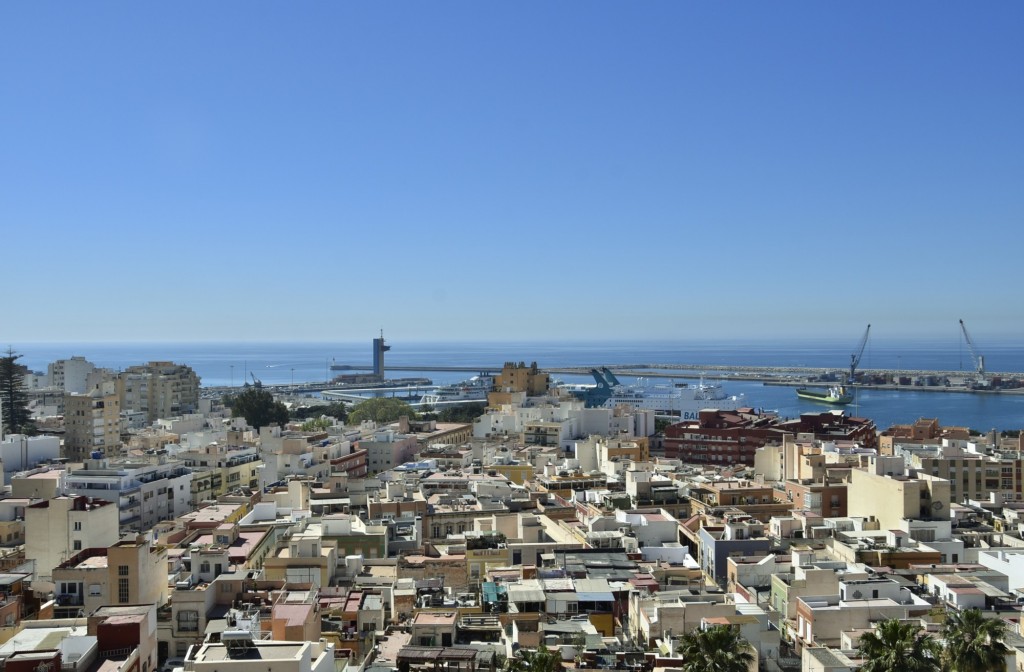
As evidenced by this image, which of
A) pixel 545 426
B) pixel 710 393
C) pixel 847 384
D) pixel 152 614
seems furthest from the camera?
pixel 847 384

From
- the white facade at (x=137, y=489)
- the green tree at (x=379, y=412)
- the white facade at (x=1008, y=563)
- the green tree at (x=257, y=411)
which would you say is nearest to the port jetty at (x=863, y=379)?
the green tree at (x=379, y=412)

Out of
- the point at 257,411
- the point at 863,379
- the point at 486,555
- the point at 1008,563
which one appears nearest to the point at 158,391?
the point at 257,411

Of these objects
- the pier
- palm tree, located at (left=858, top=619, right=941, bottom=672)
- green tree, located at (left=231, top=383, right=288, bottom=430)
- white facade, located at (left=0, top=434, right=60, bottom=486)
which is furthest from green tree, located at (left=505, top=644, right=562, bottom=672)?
the pier

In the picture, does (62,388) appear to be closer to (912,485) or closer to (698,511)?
(698,511)

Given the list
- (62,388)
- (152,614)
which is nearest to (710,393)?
(62,388)

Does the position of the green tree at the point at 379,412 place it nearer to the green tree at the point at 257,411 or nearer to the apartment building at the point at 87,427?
the green tree at the point at 257,411

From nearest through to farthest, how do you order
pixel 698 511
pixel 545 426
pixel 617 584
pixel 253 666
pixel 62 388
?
pixel 253 666 → pixel 617 584 → pixel 698 511 → pixel 545 426 → pixel 62 388

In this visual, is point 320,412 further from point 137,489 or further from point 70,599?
point 70,599
